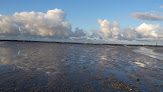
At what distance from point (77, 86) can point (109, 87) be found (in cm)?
291

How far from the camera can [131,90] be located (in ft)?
35.6

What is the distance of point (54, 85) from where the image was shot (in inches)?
437

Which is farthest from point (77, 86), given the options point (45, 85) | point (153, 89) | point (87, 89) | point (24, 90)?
point (153, 89)

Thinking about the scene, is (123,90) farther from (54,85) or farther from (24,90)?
(24,90)

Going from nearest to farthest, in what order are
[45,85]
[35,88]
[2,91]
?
[2,91] → [35,88] → [45,85]

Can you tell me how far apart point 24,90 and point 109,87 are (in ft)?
23.6

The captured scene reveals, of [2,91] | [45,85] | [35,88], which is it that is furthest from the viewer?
[45,85]

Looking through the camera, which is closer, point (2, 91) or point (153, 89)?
point (2, 91)

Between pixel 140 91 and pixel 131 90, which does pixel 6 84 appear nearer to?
pixel 131 90

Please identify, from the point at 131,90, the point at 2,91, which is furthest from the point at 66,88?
the point at 131,90

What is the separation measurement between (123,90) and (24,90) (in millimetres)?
8219

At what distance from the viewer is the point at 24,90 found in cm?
977

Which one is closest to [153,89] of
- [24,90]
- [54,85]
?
[54,85]

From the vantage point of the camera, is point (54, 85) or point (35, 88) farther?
point (54, 85)
